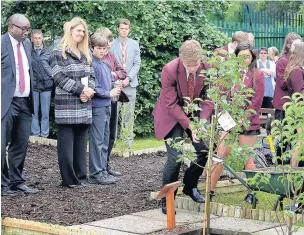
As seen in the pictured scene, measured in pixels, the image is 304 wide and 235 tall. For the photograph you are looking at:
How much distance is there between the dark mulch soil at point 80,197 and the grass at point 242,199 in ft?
2.93

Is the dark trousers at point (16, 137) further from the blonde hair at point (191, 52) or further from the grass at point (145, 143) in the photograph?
the grass at point (145, 143)

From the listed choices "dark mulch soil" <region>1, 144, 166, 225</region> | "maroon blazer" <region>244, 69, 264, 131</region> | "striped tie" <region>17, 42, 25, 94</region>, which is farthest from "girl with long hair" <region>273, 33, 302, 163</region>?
"striped tie" <region>17, 42, 25, 94</region>

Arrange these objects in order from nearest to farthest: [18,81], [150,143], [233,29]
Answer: [18,81], [150,143], [233,29]

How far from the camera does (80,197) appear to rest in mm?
10375

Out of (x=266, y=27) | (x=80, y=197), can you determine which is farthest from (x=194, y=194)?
(x=266, y=27)

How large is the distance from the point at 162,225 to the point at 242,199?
1950mm

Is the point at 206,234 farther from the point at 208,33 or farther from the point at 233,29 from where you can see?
the point at 233,29

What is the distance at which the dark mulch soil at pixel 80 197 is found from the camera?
9.24 meters

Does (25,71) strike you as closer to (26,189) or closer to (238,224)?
(26,189)

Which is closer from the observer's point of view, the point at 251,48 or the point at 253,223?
the point at 253,223

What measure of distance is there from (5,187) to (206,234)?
3.39 m

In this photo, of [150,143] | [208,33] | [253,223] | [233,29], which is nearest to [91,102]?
[253,223]

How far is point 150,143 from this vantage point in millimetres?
16750

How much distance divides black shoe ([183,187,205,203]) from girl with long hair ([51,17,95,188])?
187cm
